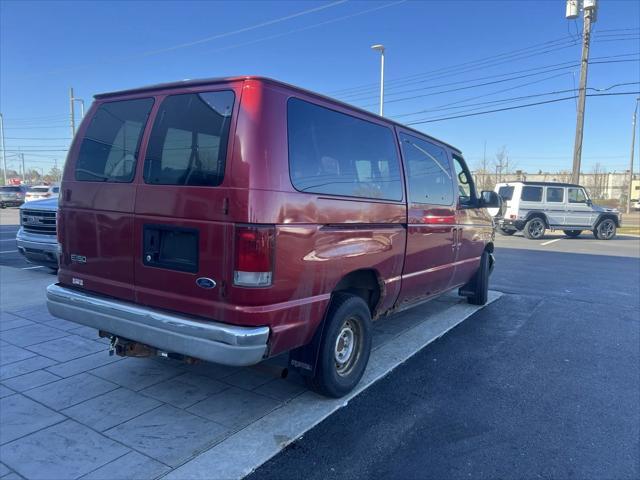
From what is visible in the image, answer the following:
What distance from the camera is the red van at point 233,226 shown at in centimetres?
285

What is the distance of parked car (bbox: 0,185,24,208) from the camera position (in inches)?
1245

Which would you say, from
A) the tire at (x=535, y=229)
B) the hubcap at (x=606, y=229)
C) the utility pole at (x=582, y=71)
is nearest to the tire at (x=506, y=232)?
the tire at (x=535, y=229)

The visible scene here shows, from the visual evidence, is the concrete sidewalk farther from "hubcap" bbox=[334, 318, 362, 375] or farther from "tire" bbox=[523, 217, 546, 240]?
"tire" bbox=[523, 217, 546, 240]

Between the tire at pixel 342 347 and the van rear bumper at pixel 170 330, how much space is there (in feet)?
2.33

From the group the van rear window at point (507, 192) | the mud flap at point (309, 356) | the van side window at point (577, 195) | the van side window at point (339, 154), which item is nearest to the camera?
the van side window at point (339, 154)

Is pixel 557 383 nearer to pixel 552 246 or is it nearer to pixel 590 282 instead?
pixel 590 282

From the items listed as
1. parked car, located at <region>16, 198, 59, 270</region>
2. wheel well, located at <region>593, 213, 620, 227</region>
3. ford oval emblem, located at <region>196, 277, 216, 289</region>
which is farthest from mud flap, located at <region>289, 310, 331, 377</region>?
wheel well, located at <region>593, 213, 620, 227</region>

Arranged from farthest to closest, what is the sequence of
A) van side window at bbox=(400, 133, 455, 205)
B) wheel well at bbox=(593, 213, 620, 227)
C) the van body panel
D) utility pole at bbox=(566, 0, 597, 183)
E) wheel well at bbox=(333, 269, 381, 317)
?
utility pole at bbox=(566, 0, 597, 183), wheel well at bbox=(593, 213, 620, 227), the van body panel, van side window at bbox=(400, 133, 455, 205), wheel well at bbox=(333, 269, 381, 317)

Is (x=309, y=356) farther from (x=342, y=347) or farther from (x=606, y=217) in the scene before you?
(x=606, y=217)

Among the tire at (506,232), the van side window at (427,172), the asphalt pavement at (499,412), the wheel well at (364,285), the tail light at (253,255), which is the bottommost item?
the asphalt pavement at (499,412)

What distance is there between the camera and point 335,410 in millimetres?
3498

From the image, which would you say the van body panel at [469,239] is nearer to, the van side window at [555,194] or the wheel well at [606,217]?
the van side window at [555,194]

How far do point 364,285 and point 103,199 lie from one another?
87.0 inches

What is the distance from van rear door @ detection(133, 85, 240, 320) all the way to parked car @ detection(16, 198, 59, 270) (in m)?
→ 4.69
